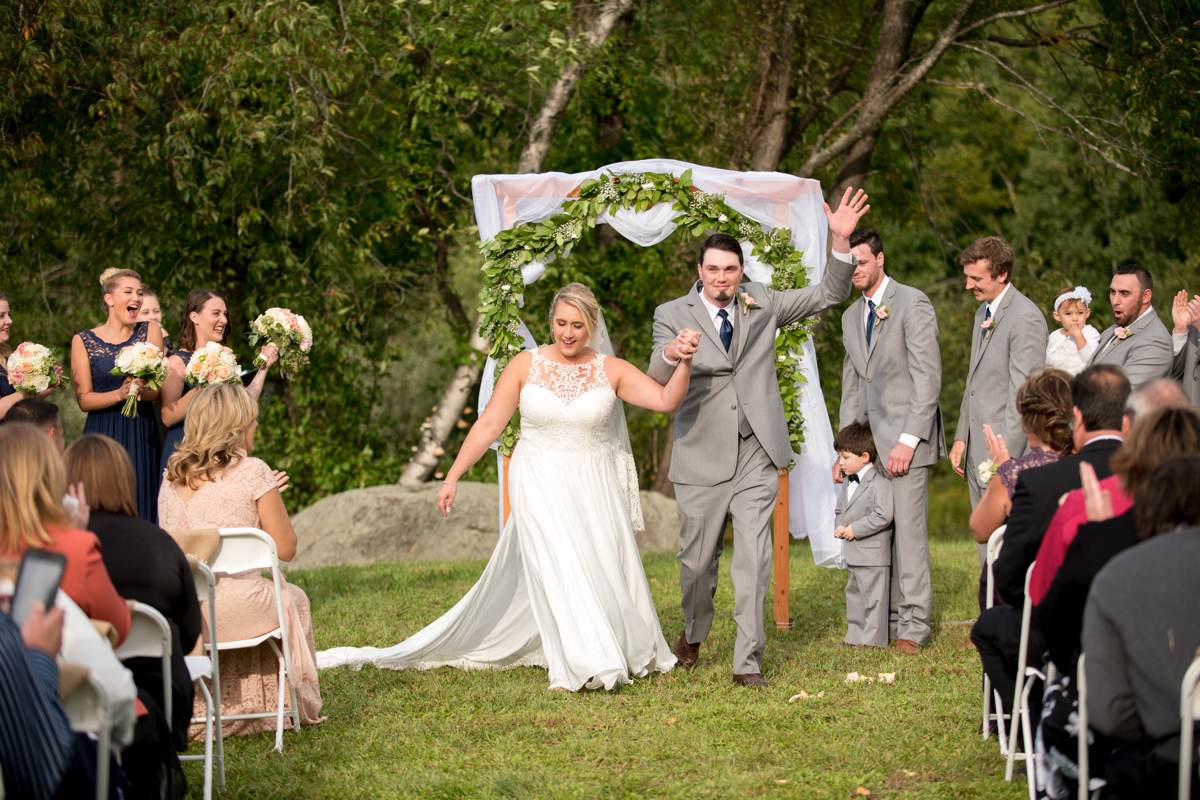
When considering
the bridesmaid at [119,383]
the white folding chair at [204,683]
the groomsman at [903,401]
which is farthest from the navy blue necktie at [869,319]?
the white folding chair at [204,683]

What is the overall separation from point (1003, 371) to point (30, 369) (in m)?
5.28

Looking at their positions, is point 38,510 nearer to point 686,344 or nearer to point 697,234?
point 686,344

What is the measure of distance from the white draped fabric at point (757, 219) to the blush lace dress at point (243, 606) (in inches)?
104

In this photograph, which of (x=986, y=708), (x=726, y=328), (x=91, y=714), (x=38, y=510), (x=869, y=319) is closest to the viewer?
(x=91, y=714)

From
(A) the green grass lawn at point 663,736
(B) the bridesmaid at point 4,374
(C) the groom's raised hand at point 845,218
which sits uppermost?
(C) the groom's raised hand at point 845,218

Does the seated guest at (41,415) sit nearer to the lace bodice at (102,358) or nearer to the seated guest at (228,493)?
the seated guest at (228,493)

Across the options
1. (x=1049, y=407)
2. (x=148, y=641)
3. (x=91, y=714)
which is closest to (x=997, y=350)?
(x=1049, y=407)

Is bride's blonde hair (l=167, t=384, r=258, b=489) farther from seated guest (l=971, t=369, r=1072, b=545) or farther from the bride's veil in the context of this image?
seated guest (l=971, t=369, r=1072, b=545)

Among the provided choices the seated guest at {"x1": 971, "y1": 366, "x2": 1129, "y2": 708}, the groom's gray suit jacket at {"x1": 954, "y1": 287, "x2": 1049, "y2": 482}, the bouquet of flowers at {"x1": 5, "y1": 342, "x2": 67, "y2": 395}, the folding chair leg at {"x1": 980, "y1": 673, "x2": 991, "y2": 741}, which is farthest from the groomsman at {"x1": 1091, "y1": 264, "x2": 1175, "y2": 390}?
the bouquet of flowers at {"x1": 5, "y1": 342, "x2": 67, "y2": 395}

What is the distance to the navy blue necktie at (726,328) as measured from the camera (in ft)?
25.6

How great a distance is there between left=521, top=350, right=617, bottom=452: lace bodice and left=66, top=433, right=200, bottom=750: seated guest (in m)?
2.84

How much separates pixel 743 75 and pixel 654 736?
13208 millimetres

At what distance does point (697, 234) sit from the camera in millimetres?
9281

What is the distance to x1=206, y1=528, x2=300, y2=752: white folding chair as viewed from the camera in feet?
19.9
